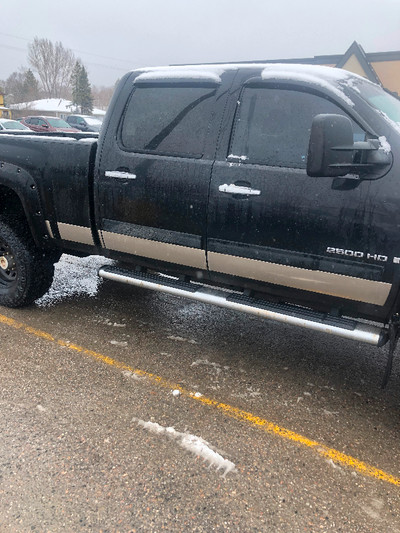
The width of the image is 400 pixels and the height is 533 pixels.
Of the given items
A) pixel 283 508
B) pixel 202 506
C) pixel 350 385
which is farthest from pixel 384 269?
pixel 202 506

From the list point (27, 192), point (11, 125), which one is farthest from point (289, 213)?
point (11, 125)

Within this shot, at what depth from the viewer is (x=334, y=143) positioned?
7.25ft

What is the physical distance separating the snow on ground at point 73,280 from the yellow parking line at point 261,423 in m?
0.89

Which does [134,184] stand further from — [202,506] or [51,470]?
[202,506]

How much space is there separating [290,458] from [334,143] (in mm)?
1705

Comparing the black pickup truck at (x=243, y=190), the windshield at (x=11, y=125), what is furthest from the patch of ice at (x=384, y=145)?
the windshield at (x=11, y=125)

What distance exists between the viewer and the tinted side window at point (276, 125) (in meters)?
2.59

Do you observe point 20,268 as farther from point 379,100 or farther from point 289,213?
point 379,100

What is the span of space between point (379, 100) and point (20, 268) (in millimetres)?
3056

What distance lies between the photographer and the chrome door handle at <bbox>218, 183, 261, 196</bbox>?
267cm

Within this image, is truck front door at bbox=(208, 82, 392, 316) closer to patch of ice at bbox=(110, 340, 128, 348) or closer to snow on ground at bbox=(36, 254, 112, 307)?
patch of ice at bbox=(110, 340, 128, 348)

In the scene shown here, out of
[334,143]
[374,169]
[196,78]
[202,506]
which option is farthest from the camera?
[196,78]

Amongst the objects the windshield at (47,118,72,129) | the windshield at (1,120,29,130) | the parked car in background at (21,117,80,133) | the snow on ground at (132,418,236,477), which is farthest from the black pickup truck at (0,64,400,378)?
the windshield at (47,118,72,129)

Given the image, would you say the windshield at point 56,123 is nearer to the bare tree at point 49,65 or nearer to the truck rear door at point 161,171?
the truck rear door at point 161,171
